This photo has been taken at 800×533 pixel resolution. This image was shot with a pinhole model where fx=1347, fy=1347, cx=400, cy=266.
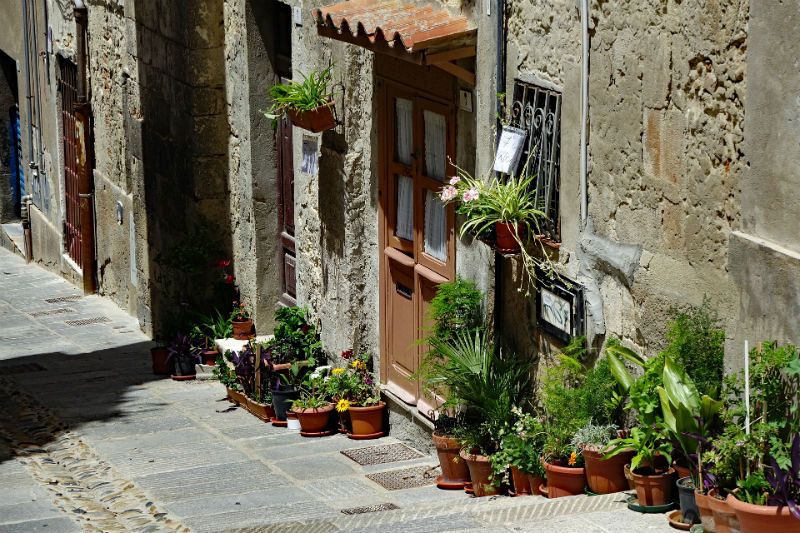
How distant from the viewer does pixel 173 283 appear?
40.9 ft

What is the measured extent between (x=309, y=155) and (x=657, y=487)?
4.96m

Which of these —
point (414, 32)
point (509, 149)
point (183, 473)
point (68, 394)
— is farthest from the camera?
point (68, 394)

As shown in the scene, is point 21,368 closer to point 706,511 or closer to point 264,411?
point 264,411

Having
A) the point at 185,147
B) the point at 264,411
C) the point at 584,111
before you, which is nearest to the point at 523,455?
the point at 584,111

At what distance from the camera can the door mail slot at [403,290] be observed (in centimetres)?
866

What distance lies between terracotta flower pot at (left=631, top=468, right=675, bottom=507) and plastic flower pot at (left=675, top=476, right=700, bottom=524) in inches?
7.7

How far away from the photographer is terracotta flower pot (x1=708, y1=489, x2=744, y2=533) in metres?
4.84

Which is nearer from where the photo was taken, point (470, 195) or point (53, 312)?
point (470, 195)

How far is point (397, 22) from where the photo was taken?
7629 mm

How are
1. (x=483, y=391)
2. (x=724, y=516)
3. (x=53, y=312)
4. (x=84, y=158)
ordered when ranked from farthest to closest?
(x=84, y=158)
(x=53, y=312)
(x=483, y=391)
(x=724, y=516)

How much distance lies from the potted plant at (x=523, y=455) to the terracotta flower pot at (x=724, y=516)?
178 centimetres

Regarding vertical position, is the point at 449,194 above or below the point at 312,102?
below

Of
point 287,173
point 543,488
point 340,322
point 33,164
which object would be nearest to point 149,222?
point 287,173

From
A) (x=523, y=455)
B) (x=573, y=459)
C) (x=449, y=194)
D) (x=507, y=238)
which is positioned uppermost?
(x=449, y=194)
